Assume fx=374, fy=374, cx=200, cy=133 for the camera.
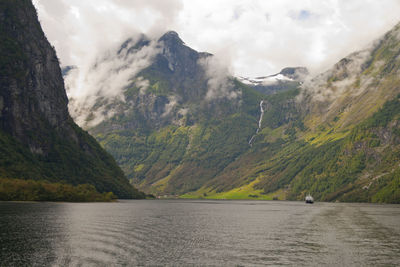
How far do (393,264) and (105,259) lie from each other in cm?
4776

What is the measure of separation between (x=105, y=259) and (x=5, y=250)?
18.4 metres

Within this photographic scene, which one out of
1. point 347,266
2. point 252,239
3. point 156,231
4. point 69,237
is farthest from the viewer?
point 156,231

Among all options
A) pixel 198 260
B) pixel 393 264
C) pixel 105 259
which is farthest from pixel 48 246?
pixel 393 264

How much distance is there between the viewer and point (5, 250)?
212ft

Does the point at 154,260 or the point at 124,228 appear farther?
the point at 124,228

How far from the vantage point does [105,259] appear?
61.2 metres

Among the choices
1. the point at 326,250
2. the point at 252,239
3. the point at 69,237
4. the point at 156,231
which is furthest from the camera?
the point at 156,231

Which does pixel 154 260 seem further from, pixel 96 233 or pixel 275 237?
pixel 275 237

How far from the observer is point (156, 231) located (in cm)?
10069

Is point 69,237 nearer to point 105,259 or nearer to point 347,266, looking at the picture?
point 105,259

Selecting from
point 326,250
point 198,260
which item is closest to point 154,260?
point 198,260

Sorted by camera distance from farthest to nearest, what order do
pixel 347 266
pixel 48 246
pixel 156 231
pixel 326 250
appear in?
pixel 156 231 → pixel 326 250 → pixel 48 246 → pixel 347 266

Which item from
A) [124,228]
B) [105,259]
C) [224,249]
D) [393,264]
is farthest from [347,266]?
[124,228]

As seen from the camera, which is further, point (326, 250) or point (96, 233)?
point (96, 233)
